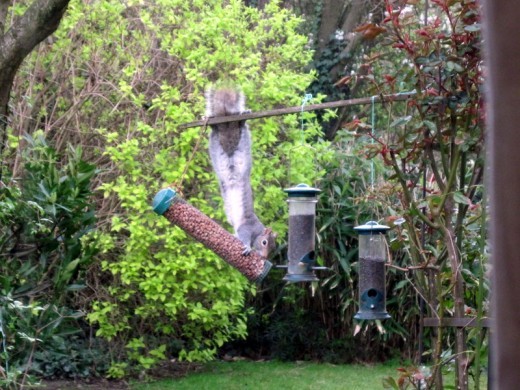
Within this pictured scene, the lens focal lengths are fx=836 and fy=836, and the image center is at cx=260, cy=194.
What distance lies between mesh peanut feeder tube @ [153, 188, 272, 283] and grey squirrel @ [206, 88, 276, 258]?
5 centimetres

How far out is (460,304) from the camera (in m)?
3.76

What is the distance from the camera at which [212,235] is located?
4.86 metres

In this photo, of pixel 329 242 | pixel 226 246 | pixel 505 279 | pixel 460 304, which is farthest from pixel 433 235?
pixel 329 242

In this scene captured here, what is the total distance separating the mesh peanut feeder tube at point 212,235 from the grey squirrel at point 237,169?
5 centimetres

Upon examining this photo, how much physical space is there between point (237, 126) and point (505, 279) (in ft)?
14.9

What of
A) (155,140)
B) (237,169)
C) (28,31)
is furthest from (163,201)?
(155,140)

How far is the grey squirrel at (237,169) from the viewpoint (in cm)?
485

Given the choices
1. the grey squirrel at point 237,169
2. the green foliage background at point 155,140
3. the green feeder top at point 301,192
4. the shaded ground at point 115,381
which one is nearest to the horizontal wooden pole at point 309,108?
the grey squirrel at point 237,169

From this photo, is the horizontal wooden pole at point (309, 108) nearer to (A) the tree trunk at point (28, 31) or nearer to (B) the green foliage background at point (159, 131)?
(A) the tree trunk at point (28, 31)

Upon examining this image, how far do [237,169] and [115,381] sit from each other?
3.55 m

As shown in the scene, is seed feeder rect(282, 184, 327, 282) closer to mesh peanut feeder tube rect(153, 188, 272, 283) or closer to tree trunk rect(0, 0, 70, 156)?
mesh peanut feeder tube rect(153, 188, 272, 283)

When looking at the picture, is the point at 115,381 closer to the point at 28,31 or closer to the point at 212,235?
the point at 212,235

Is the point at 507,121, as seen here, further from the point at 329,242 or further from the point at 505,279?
the point at 329,242

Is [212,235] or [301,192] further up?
[301,192]
